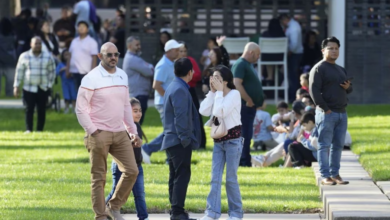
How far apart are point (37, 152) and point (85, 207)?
19.0 feet

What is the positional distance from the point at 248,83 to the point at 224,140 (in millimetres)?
4082

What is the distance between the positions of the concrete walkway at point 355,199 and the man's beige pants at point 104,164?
197 centimetres

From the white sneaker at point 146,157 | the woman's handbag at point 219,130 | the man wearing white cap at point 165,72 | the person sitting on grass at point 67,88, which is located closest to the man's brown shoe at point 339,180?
the woman's handbag at point 219,130

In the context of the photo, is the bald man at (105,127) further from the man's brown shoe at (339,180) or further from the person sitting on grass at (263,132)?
the person sitting on grass at (263,132)

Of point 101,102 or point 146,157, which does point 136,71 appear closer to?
point 146,157

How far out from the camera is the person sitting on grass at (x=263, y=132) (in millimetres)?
16141

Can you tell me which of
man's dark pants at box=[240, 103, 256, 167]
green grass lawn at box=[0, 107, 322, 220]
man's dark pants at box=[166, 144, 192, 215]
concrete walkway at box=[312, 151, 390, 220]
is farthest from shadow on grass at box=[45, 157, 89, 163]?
man's dark pants at box=[166, 144, 192, 215]

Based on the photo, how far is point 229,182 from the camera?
933 centimetres

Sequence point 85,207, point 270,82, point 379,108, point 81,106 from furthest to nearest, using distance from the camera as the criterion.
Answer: point 270,82 < point 379,108 < point 85,207 < point 81,106

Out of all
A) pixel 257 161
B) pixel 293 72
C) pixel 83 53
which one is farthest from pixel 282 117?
pixel 293 72

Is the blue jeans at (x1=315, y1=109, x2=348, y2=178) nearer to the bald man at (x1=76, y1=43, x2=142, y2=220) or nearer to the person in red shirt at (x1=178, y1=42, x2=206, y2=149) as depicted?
the bald man at (x1=76, y1=43, x2=142, y2=220)

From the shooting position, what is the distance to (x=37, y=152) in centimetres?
1552

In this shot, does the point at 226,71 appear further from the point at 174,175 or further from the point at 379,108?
the point at 379,108


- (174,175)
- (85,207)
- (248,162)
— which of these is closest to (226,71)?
(174,175)
